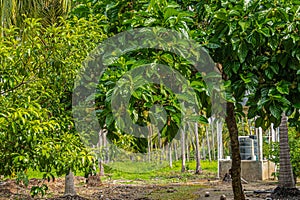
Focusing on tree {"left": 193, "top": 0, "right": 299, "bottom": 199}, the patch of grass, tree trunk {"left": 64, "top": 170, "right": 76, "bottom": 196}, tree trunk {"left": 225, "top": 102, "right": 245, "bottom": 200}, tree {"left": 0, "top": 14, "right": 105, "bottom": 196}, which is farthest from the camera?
the patch of grass

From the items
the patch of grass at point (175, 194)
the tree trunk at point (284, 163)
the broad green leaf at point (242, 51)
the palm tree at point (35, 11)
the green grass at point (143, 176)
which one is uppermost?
the palm tree at point (35, 11)

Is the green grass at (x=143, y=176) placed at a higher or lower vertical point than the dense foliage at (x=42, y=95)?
lower

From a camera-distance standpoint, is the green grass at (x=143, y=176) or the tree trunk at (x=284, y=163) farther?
the green grass at (x=143, y=176)

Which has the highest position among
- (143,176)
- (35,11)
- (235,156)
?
(35,11)

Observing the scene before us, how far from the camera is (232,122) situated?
3977 millimetres

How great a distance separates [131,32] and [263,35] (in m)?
0.92

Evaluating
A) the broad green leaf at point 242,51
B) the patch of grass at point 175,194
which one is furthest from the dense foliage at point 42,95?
the patch of grass at point 175,194

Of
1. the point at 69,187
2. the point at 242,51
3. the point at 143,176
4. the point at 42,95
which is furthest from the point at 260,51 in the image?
the point at 143,176

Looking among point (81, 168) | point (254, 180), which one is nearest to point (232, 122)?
point (81, 168)

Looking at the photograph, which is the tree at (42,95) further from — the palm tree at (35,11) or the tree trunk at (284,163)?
the tree trunk at (284,163)

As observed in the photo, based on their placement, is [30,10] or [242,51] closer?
[242,51]

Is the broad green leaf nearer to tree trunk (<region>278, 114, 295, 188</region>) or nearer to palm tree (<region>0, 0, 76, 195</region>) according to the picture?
palm tree (<region>0, 0, 76, 195</region>)

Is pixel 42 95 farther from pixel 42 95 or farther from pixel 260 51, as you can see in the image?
pixel 260 51

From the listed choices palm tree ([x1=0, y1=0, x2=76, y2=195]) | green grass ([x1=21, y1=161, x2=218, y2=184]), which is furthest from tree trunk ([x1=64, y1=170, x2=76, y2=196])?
green grass ([x1=21, y1=161, x2=218, y2=184])
